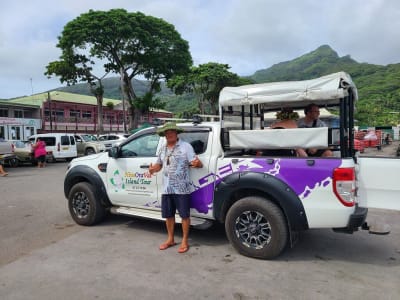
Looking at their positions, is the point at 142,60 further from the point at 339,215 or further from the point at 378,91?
the point at 378,91

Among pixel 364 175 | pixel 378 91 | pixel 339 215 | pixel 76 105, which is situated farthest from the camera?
pixel 378 91

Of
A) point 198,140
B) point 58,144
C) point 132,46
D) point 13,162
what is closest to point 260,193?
point 198,140

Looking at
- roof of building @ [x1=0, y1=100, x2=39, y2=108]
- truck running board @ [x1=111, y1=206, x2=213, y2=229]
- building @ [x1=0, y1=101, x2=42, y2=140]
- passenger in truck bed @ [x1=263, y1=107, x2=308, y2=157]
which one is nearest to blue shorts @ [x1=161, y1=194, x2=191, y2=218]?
truck running board @ [x1=111, y1=206, x2=213, y2=229]

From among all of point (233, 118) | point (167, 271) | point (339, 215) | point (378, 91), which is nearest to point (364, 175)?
point (339, 215)

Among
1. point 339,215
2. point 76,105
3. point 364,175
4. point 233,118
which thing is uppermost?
point 76,105

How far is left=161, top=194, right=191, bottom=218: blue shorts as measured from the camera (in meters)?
4.69

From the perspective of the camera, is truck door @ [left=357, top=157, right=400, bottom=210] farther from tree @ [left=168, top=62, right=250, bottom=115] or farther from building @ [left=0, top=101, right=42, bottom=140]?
building @ [left=0, top=101, right=42, bottom=140]

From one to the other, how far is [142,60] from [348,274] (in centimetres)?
2576

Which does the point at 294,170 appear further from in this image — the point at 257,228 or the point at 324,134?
the point at 257,228

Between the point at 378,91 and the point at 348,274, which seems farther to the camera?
the point at 378,91

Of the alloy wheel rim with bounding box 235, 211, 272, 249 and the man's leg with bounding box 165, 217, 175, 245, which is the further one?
the man's leg with bounding box 165, 217, 175, 245

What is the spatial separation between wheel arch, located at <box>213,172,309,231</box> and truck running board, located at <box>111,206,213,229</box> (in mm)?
223

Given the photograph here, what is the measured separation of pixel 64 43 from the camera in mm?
26234

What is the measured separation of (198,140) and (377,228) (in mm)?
2566
